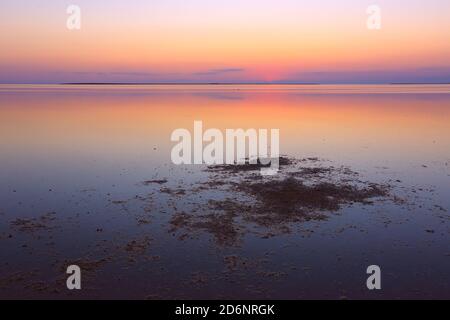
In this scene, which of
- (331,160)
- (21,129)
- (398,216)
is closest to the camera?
(398,216)

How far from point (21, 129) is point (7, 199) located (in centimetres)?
3250

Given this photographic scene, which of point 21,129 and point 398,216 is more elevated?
point 21,129

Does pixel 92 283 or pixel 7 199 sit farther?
pixel 7 199

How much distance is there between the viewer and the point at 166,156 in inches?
1431

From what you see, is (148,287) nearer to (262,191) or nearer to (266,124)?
(262,191)

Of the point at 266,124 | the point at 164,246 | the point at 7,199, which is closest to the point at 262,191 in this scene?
the point at 164,246

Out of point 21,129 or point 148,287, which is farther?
point 21,129

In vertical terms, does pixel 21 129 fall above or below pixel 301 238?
above

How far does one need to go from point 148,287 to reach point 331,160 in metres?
25.3

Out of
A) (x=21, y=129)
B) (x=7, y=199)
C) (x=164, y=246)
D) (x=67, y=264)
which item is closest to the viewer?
(x=67, y=264)

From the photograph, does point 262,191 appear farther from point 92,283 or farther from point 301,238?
point 92,283
